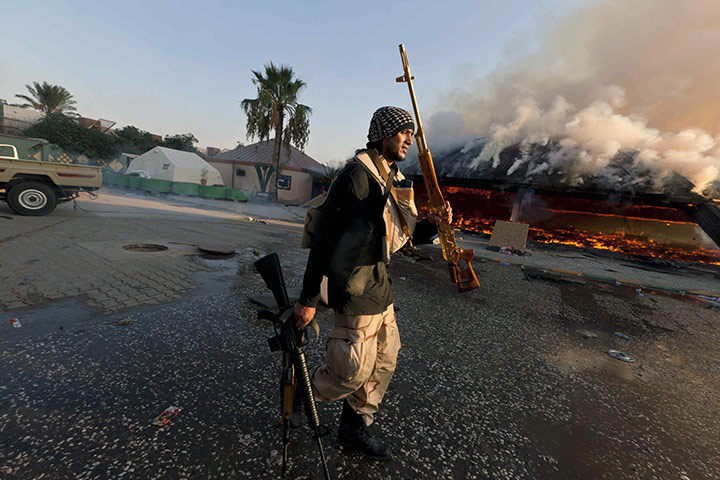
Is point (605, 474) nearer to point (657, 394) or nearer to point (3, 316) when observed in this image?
point (657, 394)

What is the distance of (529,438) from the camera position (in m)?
2.23

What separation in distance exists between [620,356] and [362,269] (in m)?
4.10

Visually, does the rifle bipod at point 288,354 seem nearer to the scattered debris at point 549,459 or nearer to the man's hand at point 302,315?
the man's hand at point 302,315

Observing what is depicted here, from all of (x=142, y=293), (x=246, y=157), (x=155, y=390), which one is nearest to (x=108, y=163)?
(x=246, y=157)

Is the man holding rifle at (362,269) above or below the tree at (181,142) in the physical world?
below

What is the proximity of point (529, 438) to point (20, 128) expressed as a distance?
5323 centimetres

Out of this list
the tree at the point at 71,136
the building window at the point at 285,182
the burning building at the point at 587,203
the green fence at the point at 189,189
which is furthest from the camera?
the tree at the point at 71,136

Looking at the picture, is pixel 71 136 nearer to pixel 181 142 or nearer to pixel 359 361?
Answer: pixel 181 142

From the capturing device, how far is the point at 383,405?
2414mm

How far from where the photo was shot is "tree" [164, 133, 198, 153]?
52.1m

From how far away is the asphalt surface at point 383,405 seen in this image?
180cm

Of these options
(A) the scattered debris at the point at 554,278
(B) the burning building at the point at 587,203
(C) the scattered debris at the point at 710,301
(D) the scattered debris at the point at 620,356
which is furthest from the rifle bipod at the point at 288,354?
(B) the burning building at the point at 587,203

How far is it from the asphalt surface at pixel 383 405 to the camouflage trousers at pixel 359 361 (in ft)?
1.17

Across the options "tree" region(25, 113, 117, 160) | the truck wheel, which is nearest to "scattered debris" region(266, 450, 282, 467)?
the truck wheel
